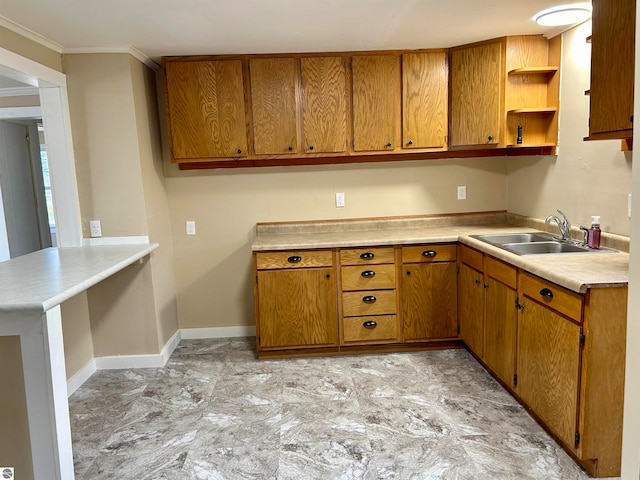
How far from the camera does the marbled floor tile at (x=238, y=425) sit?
238 cm

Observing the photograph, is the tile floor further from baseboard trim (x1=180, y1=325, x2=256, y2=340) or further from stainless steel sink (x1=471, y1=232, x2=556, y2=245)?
stainless steel sink (x1=471, y1=232, x2=556, y2=245)

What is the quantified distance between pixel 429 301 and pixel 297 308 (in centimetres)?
98

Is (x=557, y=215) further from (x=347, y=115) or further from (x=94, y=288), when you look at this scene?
(x=94, y=288)

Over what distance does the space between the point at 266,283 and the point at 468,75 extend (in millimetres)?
2092

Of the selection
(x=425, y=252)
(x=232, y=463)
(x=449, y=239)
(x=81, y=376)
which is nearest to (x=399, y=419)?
(x=232, y=463)

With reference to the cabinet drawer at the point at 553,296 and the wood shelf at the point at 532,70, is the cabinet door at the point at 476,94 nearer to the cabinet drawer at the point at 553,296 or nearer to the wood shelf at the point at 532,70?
the wood shelf at the point at 532,70

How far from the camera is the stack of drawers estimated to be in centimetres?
337

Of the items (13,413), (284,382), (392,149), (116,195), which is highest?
(392,149)

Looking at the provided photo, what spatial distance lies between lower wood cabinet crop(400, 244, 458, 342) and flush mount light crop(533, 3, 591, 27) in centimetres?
155

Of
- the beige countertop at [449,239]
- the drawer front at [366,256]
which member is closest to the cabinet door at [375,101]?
the beige countertop at [449,239]

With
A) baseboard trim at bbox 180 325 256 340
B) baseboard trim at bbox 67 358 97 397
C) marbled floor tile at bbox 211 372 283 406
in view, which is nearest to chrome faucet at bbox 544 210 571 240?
marbled floor tile at bbox 211 372 283 406

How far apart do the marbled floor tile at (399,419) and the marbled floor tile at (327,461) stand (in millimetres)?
162

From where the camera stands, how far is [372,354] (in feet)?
11.4

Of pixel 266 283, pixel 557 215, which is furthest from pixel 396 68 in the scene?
pixel 266 283
